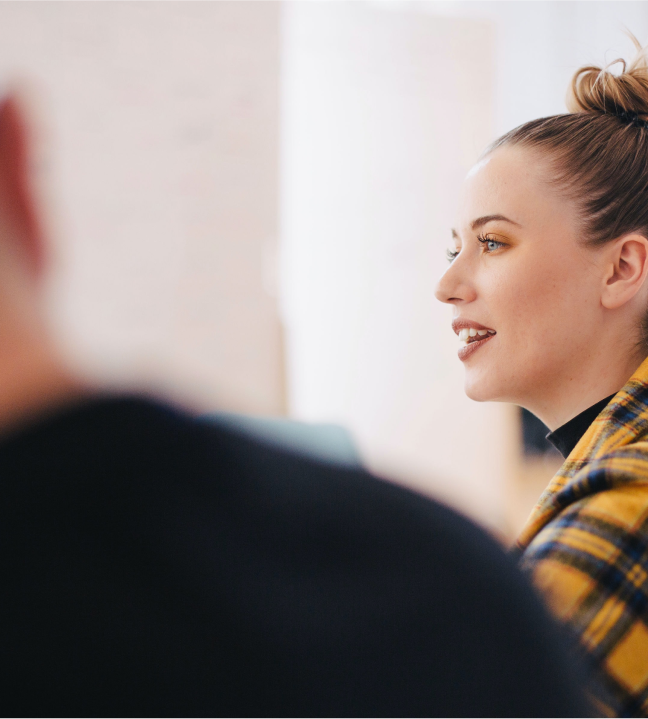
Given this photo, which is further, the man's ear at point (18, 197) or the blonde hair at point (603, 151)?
the blonde hair at point (603, 151)

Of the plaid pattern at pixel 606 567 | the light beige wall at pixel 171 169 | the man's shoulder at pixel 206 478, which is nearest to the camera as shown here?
the man's shoulder at pixel 206 478

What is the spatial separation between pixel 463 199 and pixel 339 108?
1687 mm

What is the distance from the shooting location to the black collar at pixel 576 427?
996 mm

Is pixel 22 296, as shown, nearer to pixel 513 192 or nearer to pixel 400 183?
pixel 513 192

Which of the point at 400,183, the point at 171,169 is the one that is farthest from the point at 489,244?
the point at 400,183

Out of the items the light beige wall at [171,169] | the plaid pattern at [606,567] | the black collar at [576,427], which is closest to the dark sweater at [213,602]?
the plaid pattern at [606,567]

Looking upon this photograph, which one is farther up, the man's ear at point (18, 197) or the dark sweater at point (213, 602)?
the man's ear at point (18, 197)

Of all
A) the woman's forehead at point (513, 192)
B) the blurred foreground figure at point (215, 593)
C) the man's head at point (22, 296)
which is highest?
the woman's forehead at point (513, 192)

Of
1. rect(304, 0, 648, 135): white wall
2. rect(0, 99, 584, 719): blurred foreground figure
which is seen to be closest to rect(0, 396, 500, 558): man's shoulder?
rect(0, 99, 584, 719): blurred foreground figure

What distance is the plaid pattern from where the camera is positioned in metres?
0.63

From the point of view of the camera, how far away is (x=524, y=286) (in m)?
1.01

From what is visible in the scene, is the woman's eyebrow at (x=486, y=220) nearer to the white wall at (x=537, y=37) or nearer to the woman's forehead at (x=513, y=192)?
the woman's forehead at (x=513, y=192)

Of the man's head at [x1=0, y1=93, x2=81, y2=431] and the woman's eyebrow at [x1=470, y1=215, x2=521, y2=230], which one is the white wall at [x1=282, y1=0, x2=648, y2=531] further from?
the man's head at [x1=0, y1=93, x2=81, y2=431]

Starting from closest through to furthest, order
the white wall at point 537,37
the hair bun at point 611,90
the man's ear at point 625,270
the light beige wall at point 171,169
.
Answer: the man's ear at point 625,270 → the hair bun at point 611,90 → the light beige wall at point 171,169 → the white wall at point 537,37
